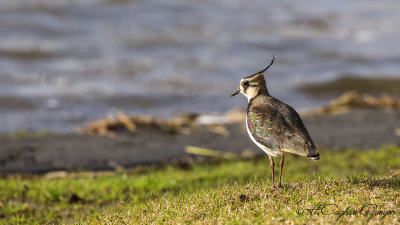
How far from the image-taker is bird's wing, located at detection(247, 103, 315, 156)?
545cm

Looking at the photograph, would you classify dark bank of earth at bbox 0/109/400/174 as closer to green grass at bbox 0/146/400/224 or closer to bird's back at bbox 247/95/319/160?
green grass at bbox 0/146/400/224

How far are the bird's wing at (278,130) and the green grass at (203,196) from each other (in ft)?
1.23

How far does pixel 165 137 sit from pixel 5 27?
405 inches

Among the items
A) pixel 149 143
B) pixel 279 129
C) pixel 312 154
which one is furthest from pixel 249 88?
pixel 149 143

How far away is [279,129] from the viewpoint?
18.5ft

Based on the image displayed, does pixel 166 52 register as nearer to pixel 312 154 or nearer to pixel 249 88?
pixel 249 88

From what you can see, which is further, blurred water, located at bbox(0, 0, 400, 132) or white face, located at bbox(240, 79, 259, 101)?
blurred water, located at bbox(0, 0, 400, 132)

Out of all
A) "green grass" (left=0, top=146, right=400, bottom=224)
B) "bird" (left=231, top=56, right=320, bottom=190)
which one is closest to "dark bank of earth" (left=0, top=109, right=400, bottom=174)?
"green grass" (left=0, top=146, right=400, bottom=224)

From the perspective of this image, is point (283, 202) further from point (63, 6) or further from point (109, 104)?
point (63, 6)

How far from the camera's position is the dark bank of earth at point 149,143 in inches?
380

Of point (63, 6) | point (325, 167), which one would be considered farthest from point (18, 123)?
point (63, 6)

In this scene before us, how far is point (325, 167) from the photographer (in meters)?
9.42

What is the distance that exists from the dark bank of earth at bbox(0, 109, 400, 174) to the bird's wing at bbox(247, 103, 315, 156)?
4266 millimetres

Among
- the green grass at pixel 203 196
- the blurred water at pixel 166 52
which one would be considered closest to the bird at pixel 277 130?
the green grass at pixel 203 196
